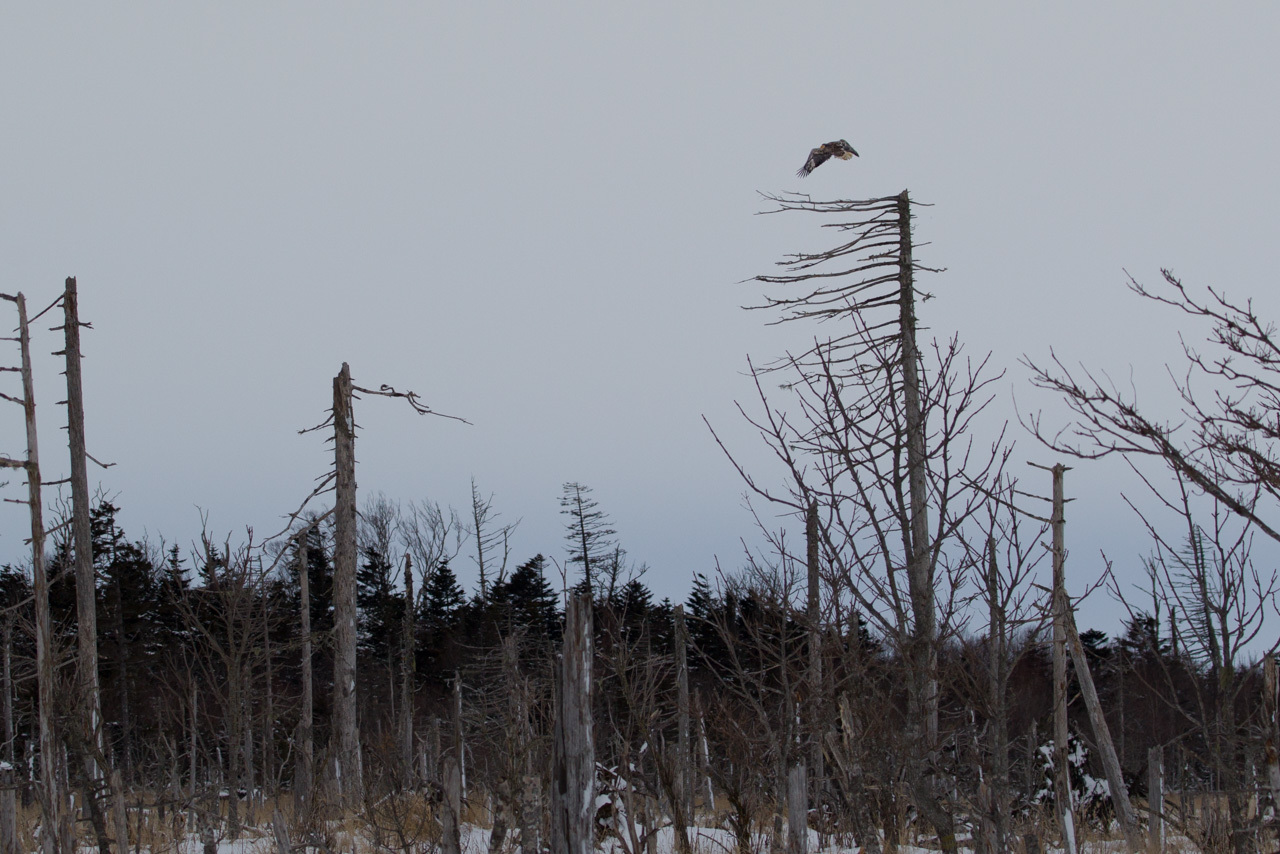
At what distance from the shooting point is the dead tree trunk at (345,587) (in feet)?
47.1

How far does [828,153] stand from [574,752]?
8.85m

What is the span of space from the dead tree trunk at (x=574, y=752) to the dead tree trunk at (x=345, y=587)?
36.3 feet

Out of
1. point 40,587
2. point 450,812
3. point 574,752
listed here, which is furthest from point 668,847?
point 40,587

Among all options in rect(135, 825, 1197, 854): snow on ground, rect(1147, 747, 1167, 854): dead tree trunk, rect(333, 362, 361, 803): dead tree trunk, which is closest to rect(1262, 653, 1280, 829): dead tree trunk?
rect(135, 825, 1197, 854): snow on ground

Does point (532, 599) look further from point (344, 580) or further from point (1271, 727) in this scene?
point (1271, 727)

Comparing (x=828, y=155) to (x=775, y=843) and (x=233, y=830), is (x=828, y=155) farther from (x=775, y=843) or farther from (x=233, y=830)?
(x=233, y=830)

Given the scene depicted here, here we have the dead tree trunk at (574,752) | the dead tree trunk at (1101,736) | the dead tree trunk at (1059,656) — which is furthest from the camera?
the dead tree trunk at (1101,736)

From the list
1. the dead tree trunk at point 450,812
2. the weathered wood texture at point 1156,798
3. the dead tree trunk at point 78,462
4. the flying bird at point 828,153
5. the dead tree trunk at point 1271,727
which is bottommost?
the weathered wood texture at point 1156,798

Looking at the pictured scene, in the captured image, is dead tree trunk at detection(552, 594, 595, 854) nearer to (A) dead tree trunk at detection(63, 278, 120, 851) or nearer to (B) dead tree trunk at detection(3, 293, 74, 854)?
(B) dead tree trunk at detection(3, 293, 74, 854)

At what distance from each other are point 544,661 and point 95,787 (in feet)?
62.3

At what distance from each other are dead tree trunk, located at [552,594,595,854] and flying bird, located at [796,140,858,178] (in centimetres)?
837

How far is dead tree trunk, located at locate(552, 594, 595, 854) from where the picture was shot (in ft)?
13.2

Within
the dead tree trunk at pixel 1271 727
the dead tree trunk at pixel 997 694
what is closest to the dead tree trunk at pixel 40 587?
the dead tree trunk at pixel 997 694

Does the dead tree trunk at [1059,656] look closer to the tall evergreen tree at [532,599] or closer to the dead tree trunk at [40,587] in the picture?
the dead tree trunk at [40,587]
